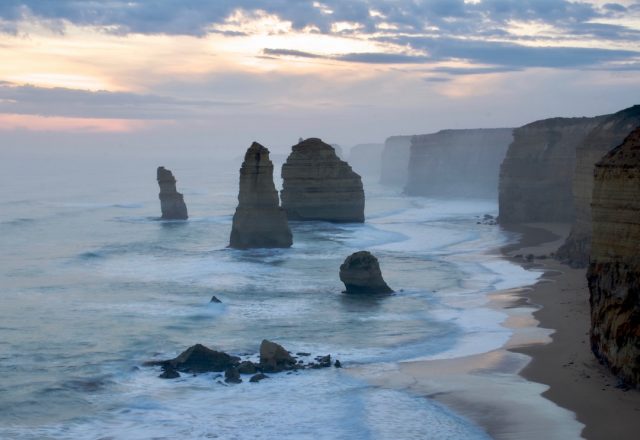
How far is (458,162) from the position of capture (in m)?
141

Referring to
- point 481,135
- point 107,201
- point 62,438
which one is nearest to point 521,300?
point 62,438

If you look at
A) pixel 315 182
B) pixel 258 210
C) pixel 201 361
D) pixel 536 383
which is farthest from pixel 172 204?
pixel 536 383

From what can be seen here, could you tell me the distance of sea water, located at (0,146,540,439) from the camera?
22828 mm

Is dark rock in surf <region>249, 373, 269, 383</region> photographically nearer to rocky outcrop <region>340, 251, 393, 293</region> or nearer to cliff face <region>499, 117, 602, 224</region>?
rocky outcrop <region>340, 251, 393, 293</region>

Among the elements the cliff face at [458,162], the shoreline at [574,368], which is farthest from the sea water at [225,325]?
the cliff face at [458,162]

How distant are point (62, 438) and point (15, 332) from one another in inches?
508

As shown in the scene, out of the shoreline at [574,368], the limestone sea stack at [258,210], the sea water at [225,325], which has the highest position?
the limestone sea stack at [258,210]

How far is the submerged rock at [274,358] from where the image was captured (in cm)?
2758

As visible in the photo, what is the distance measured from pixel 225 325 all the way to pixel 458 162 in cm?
10953

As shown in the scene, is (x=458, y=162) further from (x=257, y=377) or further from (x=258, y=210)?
(x=257, y=377)

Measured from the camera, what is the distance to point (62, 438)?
2148 cm

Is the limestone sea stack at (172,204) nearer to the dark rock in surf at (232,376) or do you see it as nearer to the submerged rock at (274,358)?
the submerged rock at (274,358)

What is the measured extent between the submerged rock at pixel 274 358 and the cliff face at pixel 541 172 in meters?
49.0

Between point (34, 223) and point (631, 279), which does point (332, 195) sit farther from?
point (631, 279)
